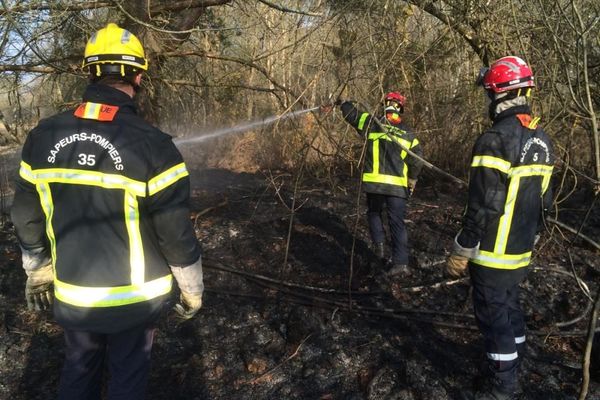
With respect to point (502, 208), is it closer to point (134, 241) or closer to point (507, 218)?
point (507, 218)

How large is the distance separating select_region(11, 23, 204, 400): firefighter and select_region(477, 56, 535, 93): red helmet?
197 centimetres

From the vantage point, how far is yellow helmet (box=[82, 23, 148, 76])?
6.73ft

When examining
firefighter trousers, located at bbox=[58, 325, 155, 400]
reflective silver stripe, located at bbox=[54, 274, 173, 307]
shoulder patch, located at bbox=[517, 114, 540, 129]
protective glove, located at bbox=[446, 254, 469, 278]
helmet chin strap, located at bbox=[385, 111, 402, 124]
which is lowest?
firefighter trousers, located at bbox=[58, 325, 155, 400]

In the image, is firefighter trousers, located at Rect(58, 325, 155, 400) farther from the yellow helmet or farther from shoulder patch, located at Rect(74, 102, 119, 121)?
the yellow helmet

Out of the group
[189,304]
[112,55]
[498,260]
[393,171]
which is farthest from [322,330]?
[112,55]

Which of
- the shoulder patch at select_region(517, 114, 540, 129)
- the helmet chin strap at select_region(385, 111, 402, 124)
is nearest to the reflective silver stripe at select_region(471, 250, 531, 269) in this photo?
the shoulder patch at select_region(517, 114, 540, 129)

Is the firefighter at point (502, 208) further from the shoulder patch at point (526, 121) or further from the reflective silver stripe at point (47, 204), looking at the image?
the reflective silver stripe at point (47, 204)

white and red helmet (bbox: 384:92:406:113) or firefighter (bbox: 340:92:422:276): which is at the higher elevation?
white and red helmet (bbox: 384:92:406:113)

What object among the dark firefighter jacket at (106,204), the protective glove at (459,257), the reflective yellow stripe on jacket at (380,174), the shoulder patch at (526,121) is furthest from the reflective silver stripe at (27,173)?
the reflective yellow stripe on jacket at (380,174)

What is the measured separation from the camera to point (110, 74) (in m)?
2.07

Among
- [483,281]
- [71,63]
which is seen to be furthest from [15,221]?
[71,63]

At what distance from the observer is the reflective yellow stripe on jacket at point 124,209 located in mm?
1937

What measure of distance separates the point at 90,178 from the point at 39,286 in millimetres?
912

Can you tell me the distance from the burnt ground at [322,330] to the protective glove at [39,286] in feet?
2.86
